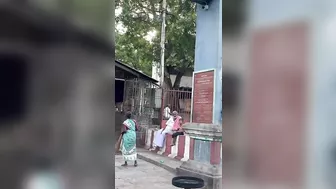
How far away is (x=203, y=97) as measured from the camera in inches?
148

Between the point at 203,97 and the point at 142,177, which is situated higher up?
the point at 203,97

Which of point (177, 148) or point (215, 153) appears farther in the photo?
point (177, 148)

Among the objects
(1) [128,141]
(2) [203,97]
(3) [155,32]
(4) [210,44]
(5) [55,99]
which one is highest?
(3) [155,32]

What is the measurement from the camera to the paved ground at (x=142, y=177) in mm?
4042

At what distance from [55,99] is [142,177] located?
13.7 ft

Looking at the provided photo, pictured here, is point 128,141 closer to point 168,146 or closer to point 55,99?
point 168,146

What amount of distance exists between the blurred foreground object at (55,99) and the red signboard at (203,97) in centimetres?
304

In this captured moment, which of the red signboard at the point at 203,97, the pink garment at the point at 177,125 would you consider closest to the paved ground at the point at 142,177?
the red signboard at the point at 203,97

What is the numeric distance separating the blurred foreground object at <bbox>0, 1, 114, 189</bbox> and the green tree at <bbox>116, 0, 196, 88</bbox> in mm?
7523

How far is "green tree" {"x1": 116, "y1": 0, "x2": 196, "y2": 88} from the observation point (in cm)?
827

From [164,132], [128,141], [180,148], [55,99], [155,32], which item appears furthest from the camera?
[155,32]

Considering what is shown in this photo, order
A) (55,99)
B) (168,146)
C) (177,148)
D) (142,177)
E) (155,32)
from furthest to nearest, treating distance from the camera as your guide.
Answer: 1. (155,32)
2. (168,146)
3. (177,148)
4. (142,177)
5. (55,99)

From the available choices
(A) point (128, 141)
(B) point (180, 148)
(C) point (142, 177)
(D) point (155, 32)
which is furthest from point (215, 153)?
(D) point (155, 32)

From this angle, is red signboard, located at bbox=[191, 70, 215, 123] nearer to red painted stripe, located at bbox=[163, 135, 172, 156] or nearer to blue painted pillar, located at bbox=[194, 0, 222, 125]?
blue painted pillar, located at bbox=[194, 0, 222, 125]
